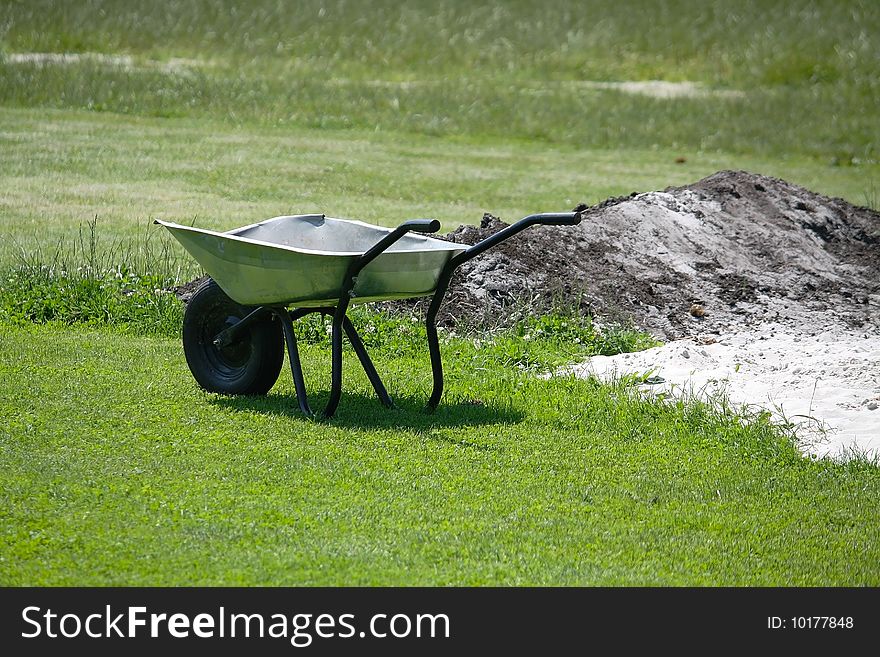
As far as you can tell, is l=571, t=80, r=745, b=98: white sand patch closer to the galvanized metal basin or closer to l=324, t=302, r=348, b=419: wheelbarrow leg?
the galvanized metal basin

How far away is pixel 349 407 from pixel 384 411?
0.21 m

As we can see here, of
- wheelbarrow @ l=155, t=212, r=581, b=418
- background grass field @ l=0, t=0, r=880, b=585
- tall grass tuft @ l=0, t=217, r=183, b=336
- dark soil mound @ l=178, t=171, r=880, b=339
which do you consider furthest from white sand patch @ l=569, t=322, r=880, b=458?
tall grass tuft @ l=0, t=217, r=183, b=336

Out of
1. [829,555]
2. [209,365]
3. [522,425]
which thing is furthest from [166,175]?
[829,555]

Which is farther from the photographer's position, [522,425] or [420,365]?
[420,365]

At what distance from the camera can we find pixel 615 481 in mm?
5664

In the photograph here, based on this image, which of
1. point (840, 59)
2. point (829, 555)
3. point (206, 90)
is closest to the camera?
point (829, 555)

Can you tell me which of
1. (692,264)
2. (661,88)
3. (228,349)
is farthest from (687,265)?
(661,88)

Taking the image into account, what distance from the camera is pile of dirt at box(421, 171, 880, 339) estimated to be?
909cm

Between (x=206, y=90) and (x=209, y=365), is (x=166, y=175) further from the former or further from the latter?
(x=209, y=365)

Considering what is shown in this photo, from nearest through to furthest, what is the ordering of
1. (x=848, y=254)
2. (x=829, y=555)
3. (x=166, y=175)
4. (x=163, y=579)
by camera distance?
(x=163, y=579), (x=829, y=555), (x=848, y=254), (x=166, y=175)

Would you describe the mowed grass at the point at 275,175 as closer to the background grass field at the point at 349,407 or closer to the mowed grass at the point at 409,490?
the background grass field at the point at 349,407

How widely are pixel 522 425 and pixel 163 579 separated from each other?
271 cm

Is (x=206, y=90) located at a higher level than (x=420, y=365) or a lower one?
higher

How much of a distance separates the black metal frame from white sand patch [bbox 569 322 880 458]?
1.48 metres
